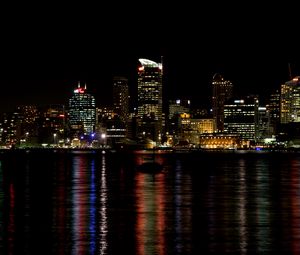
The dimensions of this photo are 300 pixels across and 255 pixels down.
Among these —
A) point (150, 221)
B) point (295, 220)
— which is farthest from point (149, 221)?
point (295, 220)

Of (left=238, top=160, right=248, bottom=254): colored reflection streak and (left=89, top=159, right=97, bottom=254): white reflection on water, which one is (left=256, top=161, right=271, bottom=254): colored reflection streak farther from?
(left=89, top=159, right=97, bottom=254): white reflection on water

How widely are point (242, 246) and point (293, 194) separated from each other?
2536 cm

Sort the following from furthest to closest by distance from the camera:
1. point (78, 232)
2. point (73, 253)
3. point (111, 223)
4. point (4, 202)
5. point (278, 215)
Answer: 1. point (4, 202)
2. point (278, 215)
3. point (111, 223)
4. point (78, 232)
5. point (73, 253)

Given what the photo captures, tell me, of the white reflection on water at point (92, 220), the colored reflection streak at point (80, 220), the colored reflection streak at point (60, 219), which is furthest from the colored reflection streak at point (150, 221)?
the colored reflection streak at point (60, 219)

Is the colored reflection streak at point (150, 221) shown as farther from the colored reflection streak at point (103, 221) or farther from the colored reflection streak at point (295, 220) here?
the colored reflection streak at point (295, 220)

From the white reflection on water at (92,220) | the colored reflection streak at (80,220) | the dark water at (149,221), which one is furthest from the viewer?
the white reflection on water at (92,220)

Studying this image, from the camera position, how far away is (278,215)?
35750 mm

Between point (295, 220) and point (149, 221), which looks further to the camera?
point (295, 220)

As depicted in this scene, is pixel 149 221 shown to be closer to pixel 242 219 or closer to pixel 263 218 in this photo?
pixel 242 219

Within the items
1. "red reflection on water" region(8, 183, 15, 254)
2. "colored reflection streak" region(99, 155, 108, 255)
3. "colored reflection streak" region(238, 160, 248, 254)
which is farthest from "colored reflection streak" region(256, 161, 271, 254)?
"red reflection on water" region(8, 183, 15, 254)

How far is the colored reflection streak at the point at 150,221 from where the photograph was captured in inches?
1003

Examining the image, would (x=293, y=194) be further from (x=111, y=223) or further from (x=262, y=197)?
(x=111, y=223)

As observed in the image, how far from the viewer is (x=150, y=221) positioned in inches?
1296

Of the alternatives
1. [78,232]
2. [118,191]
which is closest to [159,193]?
[118,191]
